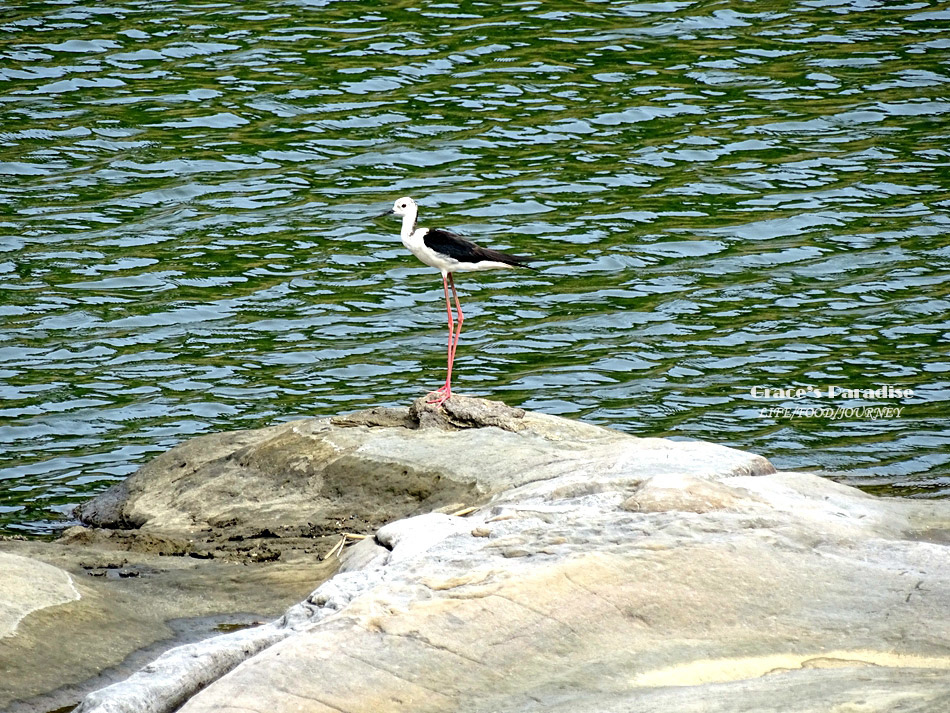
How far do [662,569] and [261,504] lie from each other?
354 cm

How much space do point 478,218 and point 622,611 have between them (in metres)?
8.14

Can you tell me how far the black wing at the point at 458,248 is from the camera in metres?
8.88

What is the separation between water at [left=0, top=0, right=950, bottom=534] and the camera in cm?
1026

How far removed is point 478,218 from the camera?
12.8 meters

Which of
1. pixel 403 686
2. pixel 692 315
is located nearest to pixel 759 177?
pixel 692 315

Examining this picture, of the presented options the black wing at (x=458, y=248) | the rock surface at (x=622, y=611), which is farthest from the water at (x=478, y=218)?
the rock surface at (x=622, y=611)

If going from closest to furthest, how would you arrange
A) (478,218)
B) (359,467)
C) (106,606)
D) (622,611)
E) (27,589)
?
(622,611) < (27,589) < (106,606) < (359,467) < (478,218)

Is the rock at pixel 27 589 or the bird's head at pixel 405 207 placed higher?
the bird's head at pixel 405 207

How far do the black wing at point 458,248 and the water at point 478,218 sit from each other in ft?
5.35

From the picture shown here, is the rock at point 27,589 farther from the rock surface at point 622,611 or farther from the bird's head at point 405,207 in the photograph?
the bird's head at point 405,207

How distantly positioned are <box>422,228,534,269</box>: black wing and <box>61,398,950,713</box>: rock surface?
7.69ft

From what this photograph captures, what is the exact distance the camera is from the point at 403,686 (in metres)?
4.56

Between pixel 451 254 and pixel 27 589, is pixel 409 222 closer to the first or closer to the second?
pixel 451 254

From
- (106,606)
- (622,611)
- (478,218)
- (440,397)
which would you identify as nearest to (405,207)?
(440,397)
